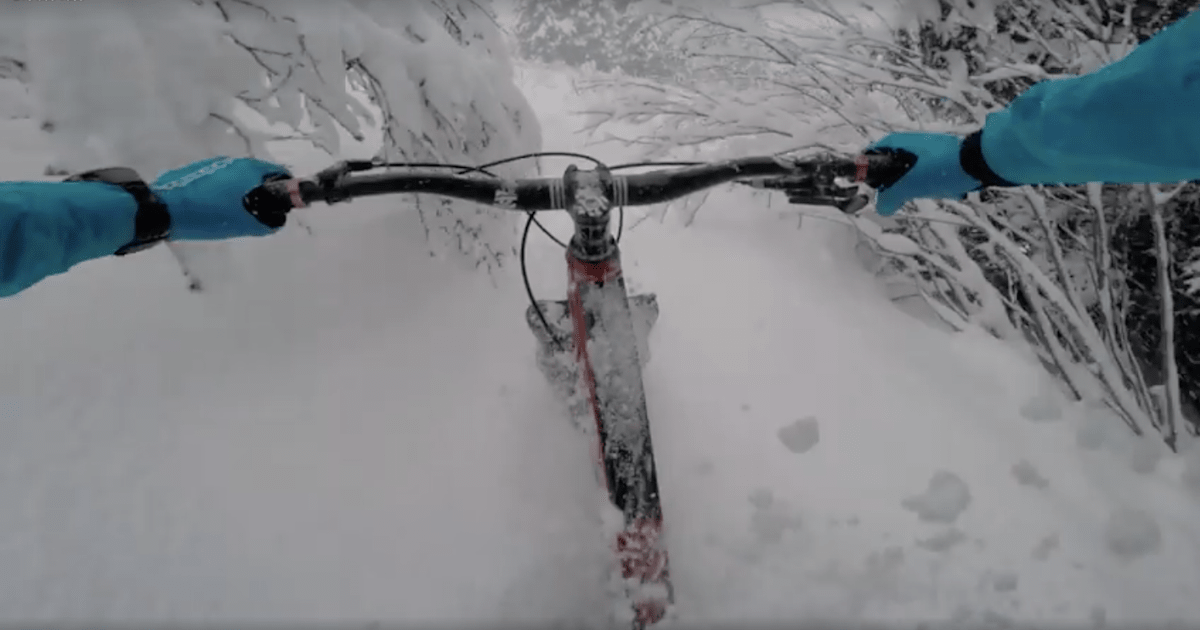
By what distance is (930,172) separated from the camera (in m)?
1.83

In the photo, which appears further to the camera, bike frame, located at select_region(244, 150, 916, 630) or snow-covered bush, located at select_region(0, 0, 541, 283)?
snow-covered bush, located at select_region(0, 0, 541, 283)

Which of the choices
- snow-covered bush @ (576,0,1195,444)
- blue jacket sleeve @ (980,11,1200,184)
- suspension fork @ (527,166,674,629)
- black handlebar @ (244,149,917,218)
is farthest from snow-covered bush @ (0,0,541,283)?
blue jacket sleeve @ (980,11,1200,184)

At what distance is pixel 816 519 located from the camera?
7.59 ft

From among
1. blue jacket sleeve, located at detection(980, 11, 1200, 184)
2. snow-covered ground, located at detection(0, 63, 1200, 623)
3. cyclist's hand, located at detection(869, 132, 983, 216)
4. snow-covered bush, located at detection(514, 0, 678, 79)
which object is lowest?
snow-covered ground, located at detection(0, 63, 1200, 623)

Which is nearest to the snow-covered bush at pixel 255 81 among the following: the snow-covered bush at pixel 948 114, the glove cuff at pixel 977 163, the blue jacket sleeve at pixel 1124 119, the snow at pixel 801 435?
the snow-covered bush at pixel 948 114

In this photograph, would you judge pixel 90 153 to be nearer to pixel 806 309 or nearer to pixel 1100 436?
pixel 806 309

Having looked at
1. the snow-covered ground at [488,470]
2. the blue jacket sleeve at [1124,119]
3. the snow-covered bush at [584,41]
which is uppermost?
the snow-covered bush at [584,41]

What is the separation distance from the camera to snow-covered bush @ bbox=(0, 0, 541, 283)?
248 centimetres

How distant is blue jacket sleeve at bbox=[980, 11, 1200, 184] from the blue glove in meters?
2.20

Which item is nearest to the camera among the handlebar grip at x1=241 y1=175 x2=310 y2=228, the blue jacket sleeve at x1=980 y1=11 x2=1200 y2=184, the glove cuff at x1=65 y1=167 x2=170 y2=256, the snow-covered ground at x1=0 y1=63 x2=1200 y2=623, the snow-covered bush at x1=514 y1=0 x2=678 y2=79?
the blue jacket sleeve at x1=980 y1=11 x2=1200 y2=184

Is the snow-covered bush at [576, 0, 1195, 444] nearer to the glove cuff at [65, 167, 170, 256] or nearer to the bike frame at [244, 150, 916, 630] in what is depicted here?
the bike frame at [244, 150, 916, 630]

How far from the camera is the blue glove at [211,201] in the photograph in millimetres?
1640

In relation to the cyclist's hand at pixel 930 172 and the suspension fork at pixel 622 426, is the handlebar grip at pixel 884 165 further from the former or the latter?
the suspension fork at pixel 622 426

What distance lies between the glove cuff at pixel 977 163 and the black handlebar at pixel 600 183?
5.8 inches
